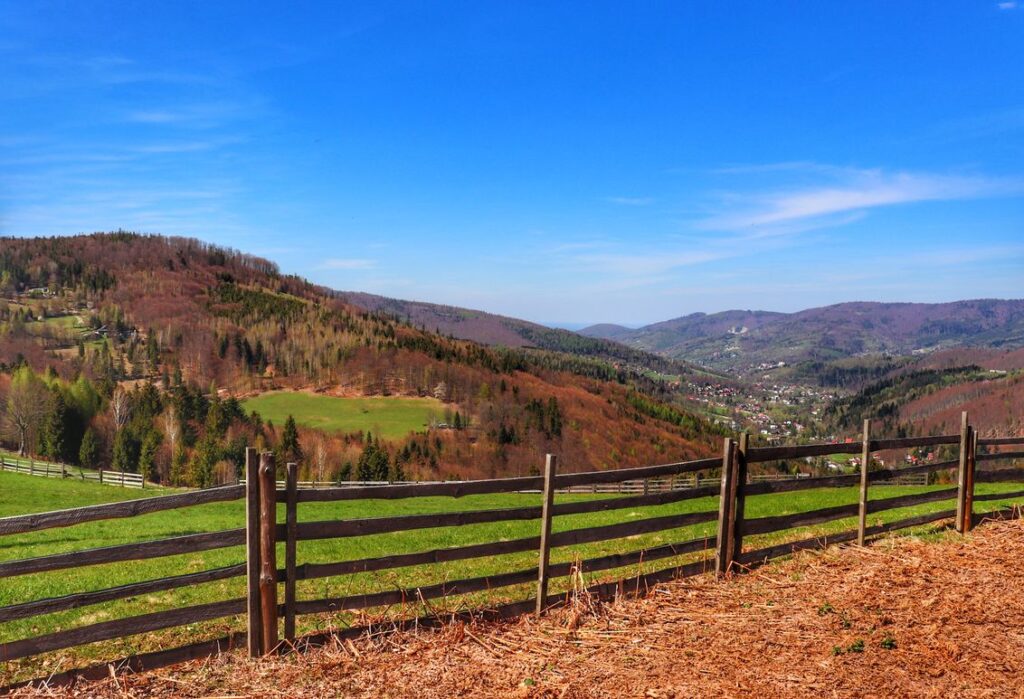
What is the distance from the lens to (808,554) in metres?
9.59

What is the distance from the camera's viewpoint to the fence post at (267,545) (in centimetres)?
602

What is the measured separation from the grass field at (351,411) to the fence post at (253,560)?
367 ft

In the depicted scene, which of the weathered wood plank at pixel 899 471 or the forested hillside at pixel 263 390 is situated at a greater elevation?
the weathered wood plank at pixel 899 471

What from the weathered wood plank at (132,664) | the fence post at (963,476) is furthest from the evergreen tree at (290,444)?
the weathered wood plank at (132,664)

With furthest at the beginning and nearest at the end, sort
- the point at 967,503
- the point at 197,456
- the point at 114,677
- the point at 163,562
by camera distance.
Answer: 1. the point at 197,456
2. the point at 163,562
3. the point at 967,503
4. the point at 114,677

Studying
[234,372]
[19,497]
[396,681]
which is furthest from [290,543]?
[234,372]

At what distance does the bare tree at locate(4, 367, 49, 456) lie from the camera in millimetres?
94000

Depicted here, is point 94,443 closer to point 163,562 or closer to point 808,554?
point 163,562

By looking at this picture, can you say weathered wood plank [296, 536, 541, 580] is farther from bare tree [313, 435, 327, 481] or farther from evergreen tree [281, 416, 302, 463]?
evergreen tree [281, 416, 302, 463]

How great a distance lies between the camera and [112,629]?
216 inches

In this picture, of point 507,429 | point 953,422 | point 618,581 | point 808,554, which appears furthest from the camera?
point 953,422

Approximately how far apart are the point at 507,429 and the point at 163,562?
110813 mm

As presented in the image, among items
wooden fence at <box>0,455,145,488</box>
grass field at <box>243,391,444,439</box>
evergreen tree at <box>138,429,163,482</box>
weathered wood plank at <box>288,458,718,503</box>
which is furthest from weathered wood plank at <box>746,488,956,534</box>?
grass field at <box>243,391,444,439</box>

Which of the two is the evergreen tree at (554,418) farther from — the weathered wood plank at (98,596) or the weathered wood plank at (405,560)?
the weathered wood plank at (98,596)
